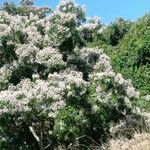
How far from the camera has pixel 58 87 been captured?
1692cm

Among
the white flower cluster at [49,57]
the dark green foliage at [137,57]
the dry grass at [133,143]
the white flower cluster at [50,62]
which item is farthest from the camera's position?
the dark green foliage at [137,57]

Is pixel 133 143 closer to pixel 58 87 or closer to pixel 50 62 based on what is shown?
pixel 58 87

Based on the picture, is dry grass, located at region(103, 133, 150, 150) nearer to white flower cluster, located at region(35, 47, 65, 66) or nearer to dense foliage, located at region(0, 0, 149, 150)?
dense foliage, located at region(0, 0, 149, 150)

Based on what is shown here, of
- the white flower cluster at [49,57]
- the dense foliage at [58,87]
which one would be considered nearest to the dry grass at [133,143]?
the dense foliage at [58,87]

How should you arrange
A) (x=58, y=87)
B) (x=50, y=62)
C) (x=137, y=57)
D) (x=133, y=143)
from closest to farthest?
(x=133, y=143)
(x=58, y=87)
(x=50, y=62)
(x=137, y=57)

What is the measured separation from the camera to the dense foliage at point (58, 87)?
1658cm

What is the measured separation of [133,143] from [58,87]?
3612 millimetres

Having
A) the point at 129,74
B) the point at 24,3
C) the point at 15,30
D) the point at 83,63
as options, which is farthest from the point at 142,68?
the point at 24,3

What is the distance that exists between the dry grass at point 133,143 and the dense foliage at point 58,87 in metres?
0.99

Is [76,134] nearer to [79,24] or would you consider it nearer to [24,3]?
[79,24]

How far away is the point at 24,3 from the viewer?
3903cm

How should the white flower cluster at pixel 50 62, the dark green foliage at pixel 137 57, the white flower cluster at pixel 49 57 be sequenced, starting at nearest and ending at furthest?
the white flower cluster at pixel 50 62, the white flower cluster at pixel 49 57, the dark green foliage at pixel 137 57

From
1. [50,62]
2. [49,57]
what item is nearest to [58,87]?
[50,62]

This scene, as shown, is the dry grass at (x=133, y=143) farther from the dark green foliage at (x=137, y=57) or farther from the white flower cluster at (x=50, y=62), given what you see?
the dark green foliage at (x=137, y=57)
